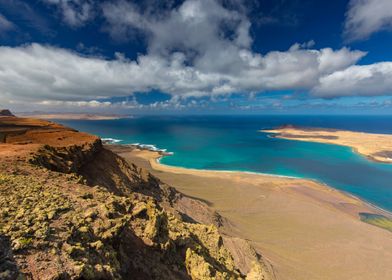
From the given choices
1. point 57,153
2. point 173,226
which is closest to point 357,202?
point 173,226

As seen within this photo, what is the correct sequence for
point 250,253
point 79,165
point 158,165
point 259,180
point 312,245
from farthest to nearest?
point 158,165 → point 259,180 → point 312,245 → point 79,165 → point 250,253

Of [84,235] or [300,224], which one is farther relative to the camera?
[300,224]

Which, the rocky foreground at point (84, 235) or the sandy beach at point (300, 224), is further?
the sandy beach at point (300, 224)

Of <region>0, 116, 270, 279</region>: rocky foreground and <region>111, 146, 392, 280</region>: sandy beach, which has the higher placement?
<region>0, 116, 270, 279</region>: rocky foreground

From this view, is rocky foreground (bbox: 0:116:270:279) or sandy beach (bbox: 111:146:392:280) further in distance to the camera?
sandy beach (bbox: 111:146:392:280)

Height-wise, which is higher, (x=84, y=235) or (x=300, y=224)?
(x=84, y=235)

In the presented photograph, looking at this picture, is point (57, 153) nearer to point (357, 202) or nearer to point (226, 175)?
point (226, 175)

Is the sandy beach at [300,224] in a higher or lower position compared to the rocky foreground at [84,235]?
lower

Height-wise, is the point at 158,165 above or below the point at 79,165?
below
